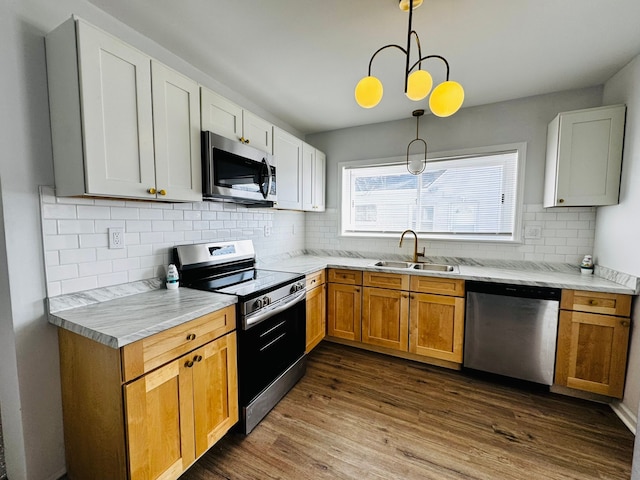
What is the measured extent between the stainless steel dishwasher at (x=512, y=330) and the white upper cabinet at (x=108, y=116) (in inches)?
98.8

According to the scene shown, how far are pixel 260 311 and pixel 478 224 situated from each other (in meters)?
2.42

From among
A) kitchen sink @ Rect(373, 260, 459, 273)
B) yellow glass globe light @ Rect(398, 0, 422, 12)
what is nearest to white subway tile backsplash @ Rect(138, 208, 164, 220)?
yellow glass globe light @ Rect(398, 0, 422, 12)

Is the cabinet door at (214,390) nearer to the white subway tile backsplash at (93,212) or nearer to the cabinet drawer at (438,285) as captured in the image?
the white subway tile backsplash at (93,212)

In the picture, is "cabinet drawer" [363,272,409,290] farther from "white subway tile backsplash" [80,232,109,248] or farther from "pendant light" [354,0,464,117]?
"white subway tile backsplash" [80,232,109,248]

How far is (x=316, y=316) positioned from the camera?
2697mm

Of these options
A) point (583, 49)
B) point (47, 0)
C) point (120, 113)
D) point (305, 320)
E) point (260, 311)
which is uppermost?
point (583, 49)

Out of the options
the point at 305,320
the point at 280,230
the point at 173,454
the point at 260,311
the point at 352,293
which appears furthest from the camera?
the point at 280,230

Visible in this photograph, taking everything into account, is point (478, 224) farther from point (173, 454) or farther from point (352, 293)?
point (173, 454)

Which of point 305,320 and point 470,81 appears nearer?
point 470,81

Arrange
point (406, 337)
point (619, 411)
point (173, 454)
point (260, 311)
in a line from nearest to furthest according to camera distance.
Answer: point (173, 454), point (260, 311), point (619, 411), point (406, 337)

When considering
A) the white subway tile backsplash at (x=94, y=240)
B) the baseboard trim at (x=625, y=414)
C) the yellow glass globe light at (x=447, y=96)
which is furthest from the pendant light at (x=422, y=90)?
the baseboard trim at (x=625, y=414)

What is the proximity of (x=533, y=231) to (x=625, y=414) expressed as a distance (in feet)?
4.86

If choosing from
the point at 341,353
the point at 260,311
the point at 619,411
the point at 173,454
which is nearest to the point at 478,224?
the point at 619,411

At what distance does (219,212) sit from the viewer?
232 cm
